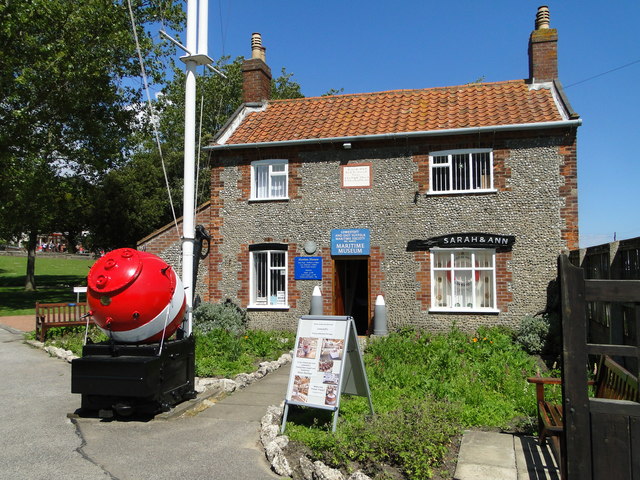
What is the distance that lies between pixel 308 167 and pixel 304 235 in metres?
2.02

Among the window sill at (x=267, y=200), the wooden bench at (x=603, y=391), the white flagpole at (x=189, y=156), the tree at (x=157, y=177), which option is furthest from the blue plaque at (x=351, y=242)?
the tree at (x=157, y=177)

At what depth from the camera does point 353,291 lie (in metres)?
17.3

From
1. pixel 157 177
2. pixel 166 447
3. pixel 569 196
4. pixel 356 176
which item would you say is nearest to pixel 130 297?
pixel 166 447

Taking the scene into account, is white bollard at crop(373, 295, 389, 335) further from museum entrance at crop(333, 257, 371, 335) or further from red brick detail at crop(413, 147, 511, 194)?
red brick detail at crop(413, 147, 511, 194)

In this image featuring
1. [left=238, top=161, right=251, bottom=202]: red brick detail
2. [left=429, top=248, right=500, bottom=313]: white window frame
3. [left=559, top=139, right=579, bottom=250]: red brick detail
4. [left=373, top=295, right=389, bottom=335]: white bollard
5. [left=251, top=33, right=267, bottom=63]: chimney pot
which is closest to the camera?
[left=559, top=139, right=579, bottom=250]: red brick detail

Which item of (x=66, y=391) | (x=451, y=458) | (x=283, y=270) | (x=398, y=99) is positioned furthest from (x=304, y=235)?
(x=451, y=458)

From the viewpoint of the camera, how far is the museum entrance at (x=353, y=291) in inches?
628

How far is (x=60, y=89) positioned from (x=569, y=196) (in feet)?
58.6

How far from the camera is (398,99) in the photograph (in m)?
17.4

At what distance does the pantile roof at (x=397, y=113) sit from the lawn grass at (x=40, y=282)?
28.0 feet

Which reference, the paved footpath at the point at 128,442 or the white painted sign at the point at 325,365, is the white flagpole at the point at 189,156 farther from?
the white painted sign at the point at 325,365

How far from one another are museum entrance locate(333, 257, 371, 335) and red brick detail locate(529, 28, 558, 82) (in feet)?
24.7

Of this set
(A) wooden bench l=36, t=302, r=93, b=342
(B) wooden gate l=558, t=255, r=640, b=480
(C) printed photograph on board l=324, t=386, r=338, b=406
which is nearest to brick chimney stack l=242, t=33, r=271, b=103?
(A) wooden bench l=36, t=302, r=93, b=342

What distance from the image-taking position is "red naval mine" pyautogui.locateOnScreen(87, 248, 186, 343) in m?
7.20
